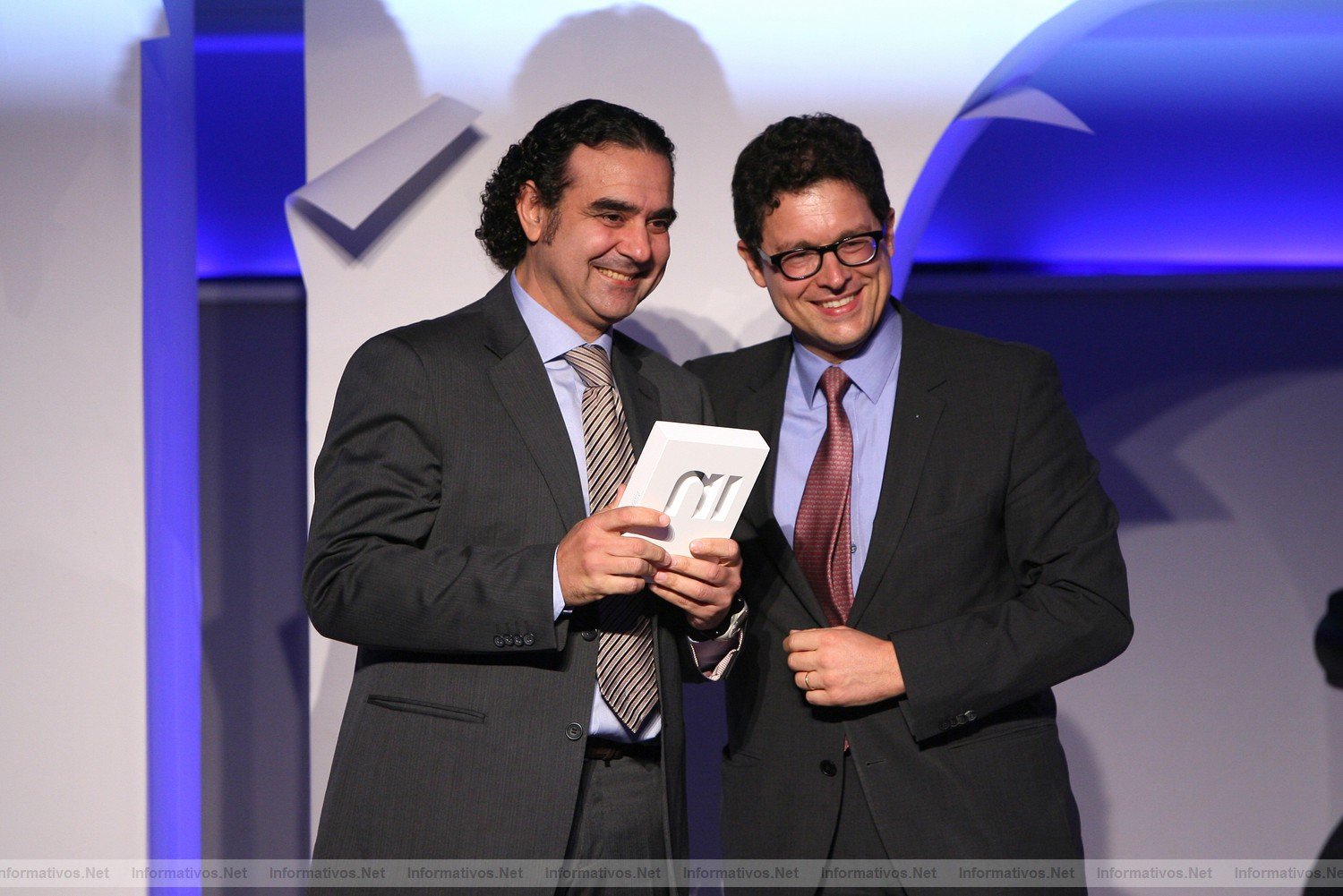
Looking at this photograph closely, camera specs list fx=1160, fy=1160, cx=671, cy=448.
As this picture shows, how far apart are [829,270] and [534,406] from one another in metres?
0.63

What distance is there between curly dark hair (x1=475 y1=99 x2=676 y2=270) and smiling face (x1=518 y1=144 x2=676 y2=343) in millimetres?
18

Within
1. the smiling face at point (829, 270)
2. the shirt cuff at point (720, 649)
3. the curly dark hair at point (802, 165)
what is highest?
the curly dark hair at point (802, 165)

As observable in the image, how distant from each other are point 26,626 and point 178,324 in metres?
0.86

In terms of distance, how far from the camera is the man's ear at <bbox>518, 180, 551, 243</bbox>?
A: 2178 millimetres

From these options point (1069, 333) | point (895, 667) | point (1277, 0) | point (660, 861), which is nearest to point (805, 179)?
point (895, 667)

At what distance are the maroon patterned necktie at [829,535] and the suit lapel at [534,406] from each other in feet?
1.49

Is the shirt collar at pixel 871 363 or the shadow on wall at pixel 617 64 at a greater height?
the shadow on wall at pixel 617 64

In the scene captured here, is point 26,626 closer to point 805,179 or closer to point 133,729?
point 133,729

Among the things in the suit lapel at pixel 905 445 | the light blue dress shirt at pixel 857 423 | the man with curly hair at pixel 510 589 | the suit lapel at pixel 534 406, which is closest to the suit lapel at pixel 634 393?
the man with curly hair at pixel 510 589

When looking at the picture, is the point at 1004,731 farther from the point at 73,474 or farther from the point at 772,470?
the point at 73,474

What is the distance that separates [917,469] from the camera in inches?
83.9

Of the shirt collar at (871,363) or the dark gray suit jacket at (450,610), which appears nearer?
the dark gray suit jacket at (450,610)

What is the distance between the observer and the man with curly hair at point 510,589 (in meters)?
1.80

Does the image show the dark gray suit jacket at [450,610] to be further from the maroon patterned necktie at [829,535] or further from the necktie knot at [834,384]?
the necktie knot at [834,384]
